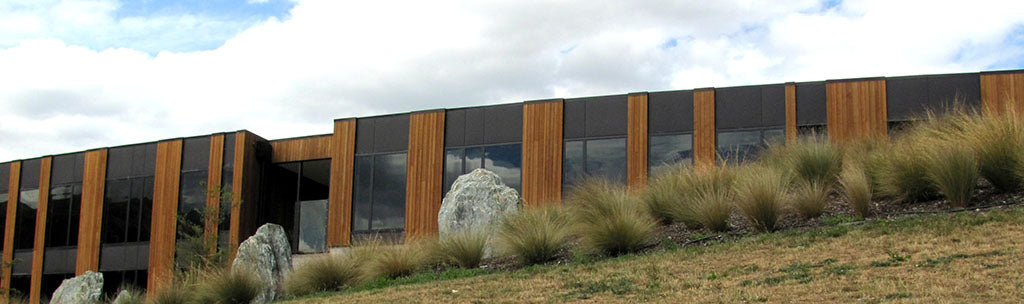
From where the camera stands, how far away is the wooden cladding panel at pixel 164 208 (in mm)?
23922

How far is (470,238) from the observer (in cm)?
1261

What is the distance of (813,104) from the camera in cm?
1917

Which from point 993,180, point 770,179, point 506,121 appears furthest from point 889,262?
point 506,121

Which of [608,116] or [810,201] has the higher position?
[608,116]

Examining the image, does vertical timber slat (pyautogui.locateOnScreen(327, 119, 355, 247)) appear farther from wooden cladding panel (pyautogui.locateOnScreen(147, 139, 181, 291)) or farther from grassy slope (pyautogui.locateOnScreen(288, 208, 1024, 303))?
grassy slope (pyautogui.locateOnScreen(288, 208, 1024, 303))

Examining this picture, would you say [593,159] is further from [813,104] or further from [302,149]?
[302,149]

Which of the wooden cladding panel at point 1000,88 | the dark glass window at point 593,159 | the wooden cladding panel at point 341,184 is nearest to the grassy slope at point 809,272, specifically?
the dark glass window at point 593,159

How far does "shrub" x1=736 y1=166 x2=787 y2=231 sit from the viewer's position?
10.8m

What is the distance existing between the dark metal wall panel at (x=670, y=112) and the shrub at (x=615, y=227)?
25.7 ft

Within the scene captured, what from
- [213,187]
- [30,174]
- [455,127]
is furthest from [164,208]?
[455,127]

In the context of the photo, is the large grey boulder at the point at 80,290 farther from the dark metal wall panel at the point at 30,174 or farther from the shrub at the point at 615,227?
the shrub at the point at 615,227

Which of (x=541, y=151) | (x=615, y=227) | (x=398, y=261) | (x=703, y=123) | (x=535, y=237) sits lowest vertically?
(x=398, y=261)

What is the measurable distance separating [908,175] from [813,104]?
27.3ft

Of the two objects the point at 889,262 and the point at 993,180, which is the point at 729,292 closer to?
the point at 889,262
